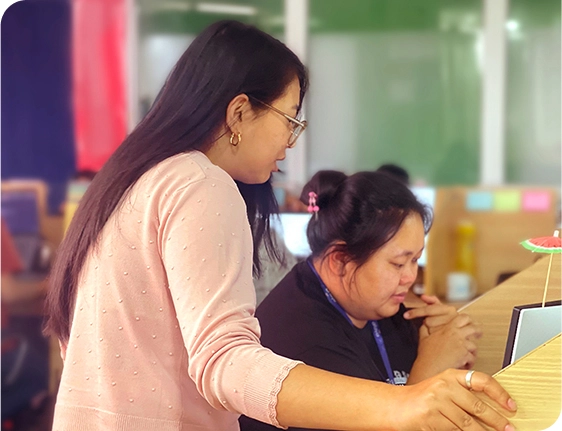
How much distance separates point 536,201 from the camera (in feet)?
10.4

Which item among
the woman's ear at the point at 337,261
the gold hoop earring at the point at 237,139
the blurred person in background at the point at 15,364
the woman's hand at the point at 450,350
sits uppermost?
the gold hoop earring at the point at 237,139

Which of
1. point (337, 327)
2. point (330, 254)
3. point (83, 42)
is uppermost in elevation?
A: point (83, 42)

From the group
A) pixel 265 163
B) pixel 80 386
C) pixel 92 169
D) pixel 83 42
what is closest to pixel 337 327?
pixel 265 163

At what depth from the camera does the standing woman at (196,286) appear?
0.65 meters

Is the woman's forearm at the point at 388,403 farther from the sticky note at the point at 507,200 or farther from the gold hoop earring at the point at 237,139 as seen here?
the sticky note at the point at 507,200

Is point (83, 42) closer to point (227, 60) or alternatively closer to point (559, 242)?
point (227, 60)

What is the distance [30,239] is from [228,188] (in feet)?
9.00

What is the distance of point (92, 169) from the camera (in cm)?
362

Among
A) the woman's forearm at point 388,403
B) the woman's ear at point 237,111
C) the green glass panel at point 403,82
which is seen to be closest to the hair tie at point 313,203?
the woman's ear at point 237,111

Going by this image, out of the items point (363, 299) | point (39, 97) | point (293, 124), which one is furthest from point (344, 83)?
point (293, 124)

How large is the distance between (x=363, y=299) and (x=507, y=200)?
2083 mm

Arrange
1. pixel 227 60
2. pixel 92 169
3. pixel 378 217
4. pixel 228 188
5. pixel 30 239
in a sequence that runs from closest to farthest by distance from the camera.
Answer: pixel 228 188 < pixel 227 60 < pixel 378 217 < pixel 30 239 < pixel 92 169

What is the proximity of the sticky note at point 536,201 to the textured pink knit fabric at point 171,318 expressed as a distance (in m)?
2.57

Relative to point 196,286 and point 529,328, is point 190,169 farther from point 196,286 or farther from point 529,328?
point 529,328
